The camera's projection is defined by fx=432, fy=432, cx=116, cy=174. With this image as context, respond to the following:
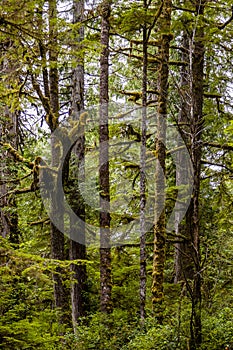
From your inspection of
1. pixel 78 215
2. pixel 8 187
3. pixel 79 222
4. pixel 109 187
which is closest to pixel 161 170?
pixel 109 187

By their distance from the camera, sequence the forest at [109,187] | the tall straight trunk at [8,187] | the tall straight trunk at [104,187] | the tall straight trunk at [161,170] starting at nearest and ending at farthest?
1. the forest at [109,187]
2. the tall straight trunk at [104,187]
3. the tall straight trunk at [161,170]
4. the tall straight trunk at [8,187]

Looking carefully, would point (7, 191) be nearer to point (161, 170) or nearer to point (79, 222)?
point (79, 222)

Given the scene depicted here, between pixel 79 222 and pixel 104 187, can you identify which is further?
pixel 79 222

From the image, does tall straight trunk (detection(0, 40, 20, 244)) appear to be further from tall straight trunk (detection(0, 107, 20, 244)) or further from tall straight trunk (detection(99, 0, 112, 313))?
tall straight trunk (detection(99, 0, 112, 313))

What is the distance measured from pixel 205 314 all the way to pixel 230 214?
4405 millimetres

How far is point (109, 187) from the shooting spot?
10609 mm

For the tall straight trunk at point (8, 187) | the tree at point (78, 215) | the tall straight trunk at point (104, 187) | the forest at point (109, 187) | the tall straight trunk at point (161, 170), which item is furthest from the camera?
the tree at point (78, 215)

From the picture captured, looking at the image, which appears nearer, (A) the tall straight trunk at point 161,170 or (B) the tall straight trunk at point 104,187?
(B) the tall straight trunk at point 104,187

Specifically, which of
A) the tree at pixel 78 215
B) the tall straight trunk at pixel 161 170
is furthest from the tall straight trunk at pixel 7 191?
the tall straight trunk at pixel 161 170

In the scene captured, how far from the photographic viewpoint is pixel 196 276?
20.1ft

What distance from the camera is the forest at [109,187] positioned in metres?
6.83

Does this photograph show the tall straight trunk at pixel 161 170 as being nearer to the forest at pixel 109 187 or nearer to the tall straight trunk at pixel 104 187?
the forest at pixel 109 187

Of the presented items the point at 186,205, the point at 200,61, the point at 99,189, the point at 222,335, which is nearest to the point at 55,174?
the point at 99,189

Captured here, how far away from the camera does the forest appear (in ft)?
22.4
